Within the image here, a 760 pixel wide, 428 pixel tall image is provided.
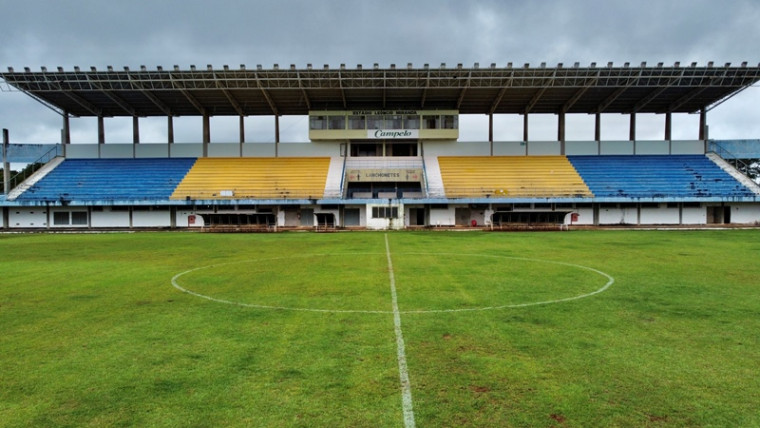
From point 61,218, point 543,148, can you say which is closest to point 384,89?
point 543,148

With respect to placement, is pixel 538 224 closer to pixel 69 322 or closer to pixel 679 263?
pixel 679 263

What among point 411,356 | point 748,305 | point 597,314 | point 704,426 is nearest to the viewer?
point 704,426

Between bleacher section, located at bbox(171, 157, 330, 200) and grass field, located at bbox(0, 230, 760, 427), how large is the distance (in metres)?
31.7

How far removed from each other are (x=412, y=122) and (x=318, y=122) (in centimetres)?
1102

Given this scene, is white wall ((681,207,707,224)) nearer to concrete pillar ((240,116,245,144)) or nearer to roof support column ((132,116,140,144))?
concrete pillar ((240,116,245,144))

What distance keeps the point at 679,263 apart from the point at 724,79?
41.6 metres

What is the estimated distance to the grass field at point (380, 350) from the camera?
14.8 feet

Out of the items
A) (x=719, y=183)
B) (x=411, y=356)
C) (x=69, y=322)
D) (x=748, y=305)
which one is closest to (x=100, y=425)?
(x=411, y=356)

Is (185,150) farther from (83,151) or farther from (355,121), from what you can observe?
(355,121)

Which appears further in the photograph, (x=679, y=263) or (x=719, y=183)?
(x=719, y=183)

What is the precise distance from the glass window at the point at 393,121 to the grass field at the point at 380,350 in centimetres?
3986

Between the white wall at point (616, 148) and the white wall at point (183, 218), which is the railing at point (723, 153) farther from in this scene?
the white wall at point (183, 218)

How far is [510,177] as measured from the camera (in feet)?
152

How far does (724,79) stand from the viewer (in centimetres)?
4478
